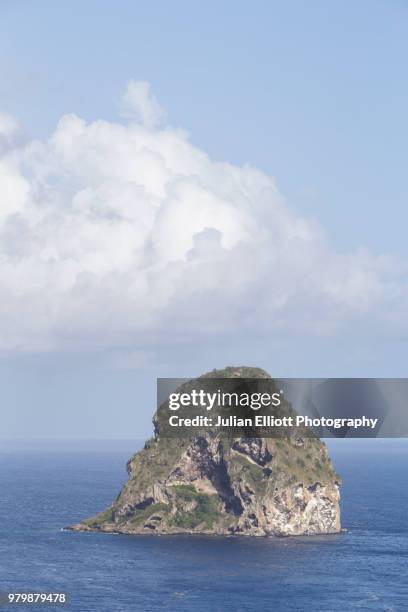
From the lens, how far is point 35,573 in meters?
198

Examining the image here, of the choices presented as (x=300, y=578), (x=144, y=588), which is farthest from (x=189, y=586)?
(x=300, y=578)

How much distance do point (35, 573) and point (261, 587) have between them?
40.7 meters

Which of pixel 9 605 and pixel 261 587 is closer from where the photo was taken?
pixel 9 605

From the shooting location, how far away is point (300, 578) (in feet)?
648

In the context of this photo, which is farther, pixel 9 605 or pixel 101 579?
pixel 101 579

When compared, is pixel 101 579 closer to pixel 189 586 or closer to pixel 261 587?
pixel 189 586

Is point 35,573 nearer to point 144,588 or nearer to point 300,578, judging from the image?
point 144,588

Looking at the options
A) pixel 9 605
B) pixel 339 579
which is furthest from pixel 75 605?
pixel 339 579

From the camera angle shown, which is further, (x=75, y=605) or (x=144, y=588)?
(x=144, y=588)

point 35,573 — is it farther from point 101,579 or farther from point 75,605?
point 75,605

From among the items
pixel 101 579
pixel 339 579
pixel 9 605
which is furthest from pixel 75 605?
pixel 339 579

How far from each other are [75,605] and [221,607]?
2306 cm

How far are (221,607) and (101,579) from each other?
1158 inches

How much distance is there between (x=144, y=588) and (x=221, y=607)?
19.2 meters
